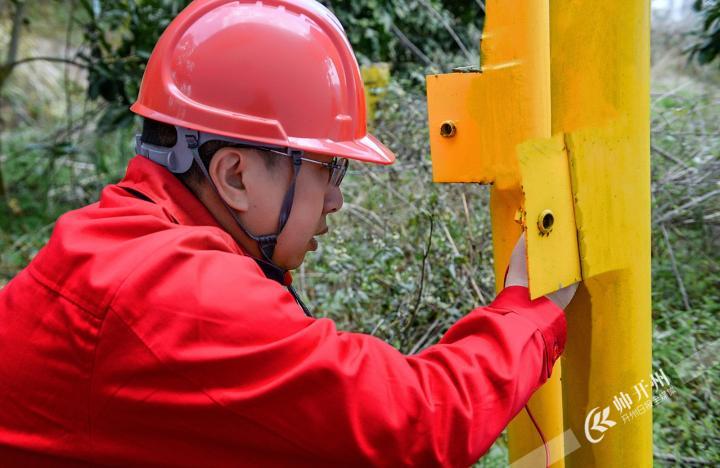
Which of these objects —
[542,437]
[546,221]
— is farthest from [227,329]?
[542,437]

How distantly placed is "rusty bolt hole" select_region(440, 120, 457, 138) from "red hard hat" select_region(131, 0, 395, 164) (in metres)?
0.26

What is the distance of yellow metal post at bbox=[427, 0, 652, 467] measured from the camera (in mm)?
1405

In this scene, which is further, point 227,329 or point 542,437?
point 542,437

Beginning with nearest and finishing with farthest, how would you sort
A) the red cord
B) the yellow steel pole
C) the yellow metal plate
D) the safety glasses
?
the yellow metal plate, the yellow steel pole, the safety glasses, the red cord

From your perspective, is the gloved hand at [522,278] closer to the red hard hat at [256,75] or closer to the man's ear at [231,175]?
the red hard hat at [256,75]

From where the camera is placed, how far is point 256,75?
149 cm

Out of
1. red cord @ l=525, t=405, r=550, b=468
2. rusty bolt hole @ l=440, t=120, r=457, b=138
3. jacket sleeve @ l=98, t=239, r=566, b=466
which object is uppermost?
rusty bolt hole @ l=440, t=120, r=457, b=138

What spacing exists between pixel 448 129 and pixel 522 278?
0.48m

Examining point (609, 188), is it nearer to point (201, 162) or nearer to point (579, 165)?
point (579, 165)

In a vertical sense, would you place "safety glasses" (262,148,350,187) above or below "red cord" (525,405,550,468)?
above

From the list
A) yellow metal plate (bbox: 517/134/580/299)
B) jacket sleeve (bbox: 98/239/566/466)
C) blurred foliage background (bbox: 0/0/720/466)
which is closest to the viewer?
jacket sleeve (bbox: 98/239/566/466)

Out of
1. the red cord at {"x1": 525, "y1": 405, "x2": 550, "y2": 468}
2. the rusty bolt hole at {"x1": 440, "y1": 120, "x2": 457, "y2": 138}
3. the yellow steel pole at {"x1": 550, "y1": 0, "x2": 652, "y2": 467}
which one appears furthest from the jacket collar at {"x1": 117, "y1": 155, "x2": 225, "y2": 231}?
the red cord at {"x1": 525, "y1": 405, "x2": 550, "y2": 468}

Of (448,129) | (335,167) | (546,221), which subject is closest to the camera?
(546,221)

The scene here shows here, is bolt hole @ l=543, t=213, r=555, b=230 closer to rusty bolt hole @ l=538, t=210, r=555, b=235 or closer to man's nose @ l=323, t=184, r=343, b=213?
rusty bolt hole @ l=538, t=210, r=555, b=235
